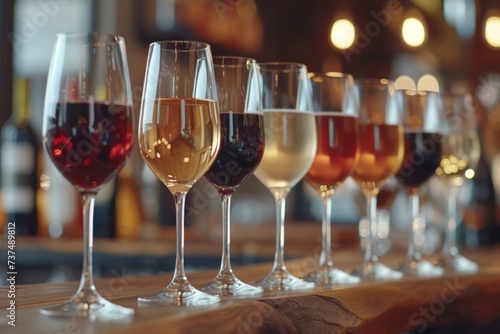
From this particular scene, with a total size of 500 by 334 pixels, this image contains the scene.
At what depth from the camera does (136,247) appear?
2.74 m

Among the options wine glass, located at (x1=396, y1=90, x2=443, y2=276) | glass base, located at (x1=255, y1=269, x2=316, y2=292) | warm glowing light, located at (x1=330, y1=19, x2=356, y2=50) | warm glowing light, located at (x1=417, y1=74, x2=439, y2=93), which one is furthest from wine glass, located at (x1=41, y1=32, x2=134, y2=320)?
warm glowing light, located at (x1=417, y1=74, x2=439, y2=93)

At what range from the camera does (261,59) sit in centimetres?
465

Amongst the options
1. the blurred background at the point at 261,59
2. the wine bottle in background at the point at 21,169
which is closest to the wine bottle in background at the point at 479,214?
the blurred background at the point at 261,59

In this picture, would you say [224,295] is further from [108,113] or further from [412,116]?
[412,116]

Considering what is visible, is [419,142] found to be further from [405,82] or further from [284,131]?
[405,82]

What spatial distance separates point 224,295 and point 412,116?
0.71 metres

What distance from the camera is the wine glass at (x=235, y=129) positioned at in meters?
1.14

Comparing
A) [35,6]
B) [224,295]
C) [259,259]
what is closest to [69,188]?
[259,259]

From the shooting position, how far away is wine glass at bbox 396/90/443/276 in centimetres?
164

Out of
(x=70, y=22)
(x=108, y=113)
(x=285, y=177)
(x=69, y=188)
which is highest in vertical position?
(x=70, y=22)

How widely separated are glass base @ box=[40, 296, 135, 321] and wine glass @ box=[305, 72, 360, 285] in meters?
0.55

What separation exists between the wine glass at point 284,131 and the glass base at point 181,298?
0.25 m

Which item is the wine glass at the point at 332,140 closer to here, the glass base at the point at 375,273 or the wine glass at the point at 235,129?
the glass base at the point at 375,273

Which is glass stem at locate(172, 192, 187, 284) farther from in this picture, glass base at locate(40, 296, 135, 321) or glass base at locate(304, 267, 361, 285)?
glass base at locate(304, 267, 361, 285)
